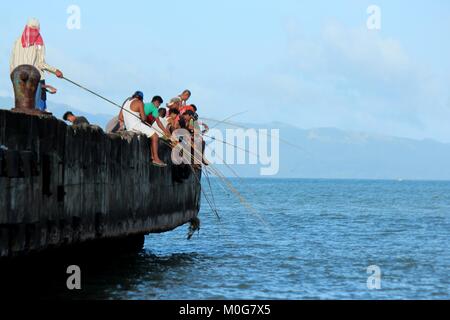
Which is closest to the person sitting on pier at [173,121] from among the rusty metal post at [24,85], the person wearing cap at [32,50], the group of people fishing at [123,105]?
the group of people fishing at [123,105]

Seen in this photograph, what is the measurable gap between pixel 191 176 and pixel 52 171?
10.3 meters

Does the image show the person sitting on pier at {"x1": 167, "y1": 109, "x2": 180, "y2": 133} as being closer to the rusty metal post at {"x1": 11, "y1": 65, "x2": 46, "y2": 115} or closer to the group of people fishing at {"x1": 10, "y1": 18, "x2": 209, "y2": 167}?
the group of people fishing at {"x1": 10, "y1": 18, "x2": 209, "y2": 167}

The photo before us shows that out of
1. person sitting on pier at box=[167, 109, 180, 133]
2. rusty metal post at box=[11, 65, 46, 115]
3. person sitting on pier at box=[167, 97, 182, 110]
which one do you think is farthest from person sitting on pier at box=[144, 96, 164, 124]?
rusty metal post at box=[11, 65, 46, 115]

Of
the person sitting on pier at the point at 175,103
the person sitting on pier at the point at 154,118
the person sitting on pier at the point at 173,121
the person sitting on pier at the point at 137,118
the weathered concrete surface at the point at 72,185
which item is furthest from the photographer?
the person sitting on pier at the point at 175,103

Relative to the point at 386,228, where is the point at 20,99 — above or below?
above

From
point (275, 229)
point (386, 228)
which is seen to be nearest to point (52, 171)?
point (275, 229)

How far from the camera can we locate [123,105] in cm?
2080

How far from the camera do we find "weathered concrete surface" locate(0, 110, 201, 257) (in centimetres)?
1386

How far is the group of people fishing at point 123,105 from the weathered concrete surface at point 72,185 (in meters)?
0.38

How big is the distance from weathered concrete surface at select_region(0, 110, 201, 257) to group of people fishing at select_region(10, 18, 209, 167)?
379 millimetres

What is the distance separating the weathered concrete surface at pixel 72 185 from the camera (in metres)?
13.9

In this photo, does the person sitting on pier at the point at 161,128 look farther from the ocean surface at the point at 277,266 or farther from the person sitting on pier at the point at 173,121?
the ocean surface at the point at 277,266
